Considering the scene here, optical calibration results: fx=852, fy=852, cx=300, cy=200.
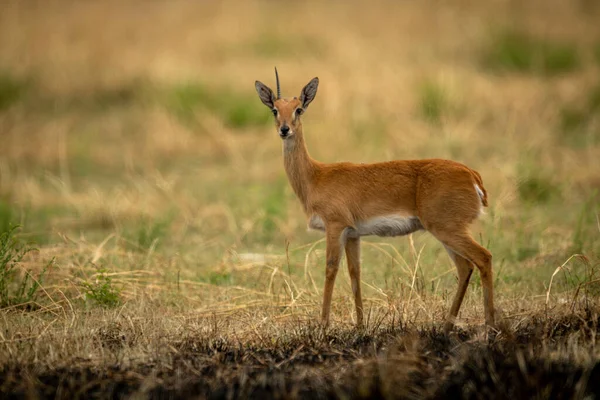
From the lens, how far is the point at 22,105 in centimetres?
1600

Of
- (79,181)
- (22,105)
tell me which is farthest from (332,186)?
(22,105)

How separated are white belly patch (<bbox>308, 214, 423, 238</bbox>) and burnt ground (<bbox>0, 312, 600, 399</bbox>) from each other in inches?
30.3

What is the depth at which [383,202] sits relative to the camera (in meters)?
6.16

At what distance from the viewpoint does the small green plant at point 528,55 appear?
17.1 m

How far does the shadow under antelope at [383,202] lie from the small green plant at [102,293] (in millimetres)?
1790

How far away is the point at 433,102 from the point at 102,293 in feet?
27.8

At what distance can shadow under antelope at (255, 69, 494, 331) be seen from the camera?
5.88m

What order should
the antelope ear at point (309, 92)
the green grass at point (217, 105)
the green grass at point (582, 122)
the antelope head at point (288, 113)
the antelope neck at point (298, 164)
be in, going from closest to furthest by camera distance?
the antelope head at point (288, 113)
the antelope neck at point (298, 164)
the antelope ear at point (309, 92)
the green grass at point (582, 122)
the green grass at point (217, 105)

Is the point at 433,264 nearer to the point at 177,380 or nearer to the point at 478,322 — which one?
the point at 478,322

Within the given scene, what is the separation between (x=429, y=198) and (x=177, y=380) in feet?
7.13

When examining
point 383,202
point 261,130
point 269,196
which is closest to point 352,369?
point 383,202

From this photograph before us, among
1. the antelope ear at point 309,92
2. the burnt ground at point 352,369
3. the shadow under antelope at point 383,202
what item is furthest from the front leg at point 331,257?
the antelope ear at point 309,92

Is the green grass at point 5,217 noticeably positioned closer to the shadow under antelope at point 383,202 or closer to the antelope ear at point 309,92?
the shadow under antelope at point 383,202

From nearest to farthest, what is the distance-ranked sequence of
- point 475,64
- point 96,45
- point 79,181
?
point 79,181, point 475,64, point 96,45
